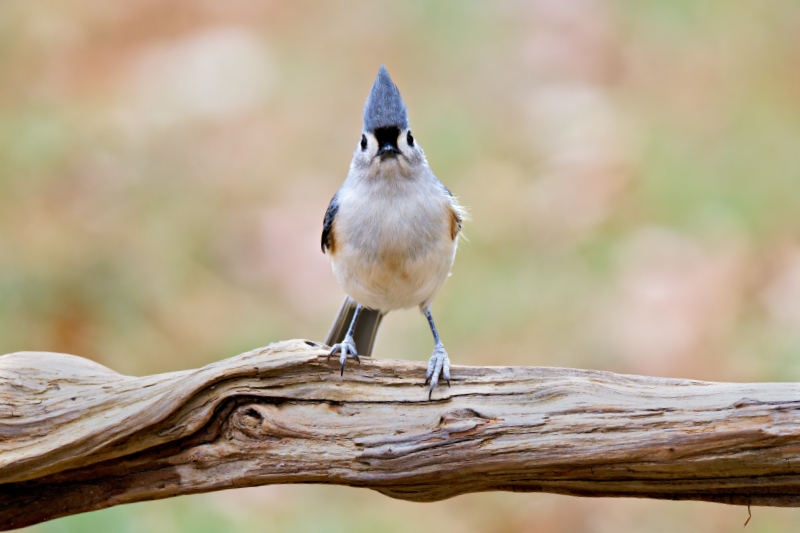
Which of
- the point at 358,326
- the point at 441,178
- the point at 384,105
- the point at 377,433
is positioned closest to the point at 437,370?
the point at 377,433

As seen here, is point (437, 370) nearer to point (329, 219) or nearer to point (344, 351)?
point (344, 351)

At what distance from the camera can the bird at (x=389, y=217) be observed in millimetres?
2852

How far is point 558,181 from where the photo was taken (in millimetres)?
5570

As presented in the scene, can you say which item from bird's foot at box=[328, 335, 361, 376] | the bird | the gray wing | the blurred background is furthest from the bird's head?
the blurred background

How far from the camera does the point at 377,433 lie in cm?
246

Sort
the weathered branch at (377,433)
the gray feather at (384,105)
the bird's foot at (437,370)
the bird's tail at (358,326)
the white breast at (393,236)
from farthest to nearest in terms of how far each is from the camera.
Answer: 1. the bird's tail at (358,326)
2. the white breast at (393,236)
3. the gray feather at (384,105)
4. the bird's foot at (437,370)
5. the weathered branch at (377,433)

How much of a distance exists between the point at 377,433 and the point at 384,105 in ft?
3.94

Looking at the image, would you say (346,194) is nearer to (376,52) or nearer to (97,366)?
(97,366)

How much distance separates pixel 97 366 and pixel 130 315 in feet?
7.00

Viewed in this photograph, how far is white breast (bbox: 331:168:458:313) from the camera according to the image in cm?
292

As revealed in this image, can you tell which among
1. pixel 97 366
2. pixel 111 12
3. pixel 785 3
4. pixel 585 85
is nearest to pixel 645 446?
pixel 97 366

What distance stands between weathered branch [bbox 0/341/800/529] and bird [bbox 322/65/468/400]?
12.4 inches

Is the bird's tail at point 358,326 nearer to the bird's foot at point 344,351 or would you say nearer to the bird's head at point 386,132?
the bird's foot at point 344,351

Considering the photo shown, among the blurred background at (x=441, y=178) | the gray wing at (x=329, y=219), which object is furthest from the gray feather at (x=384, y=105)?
the blurred background at (x=441, y=178)
